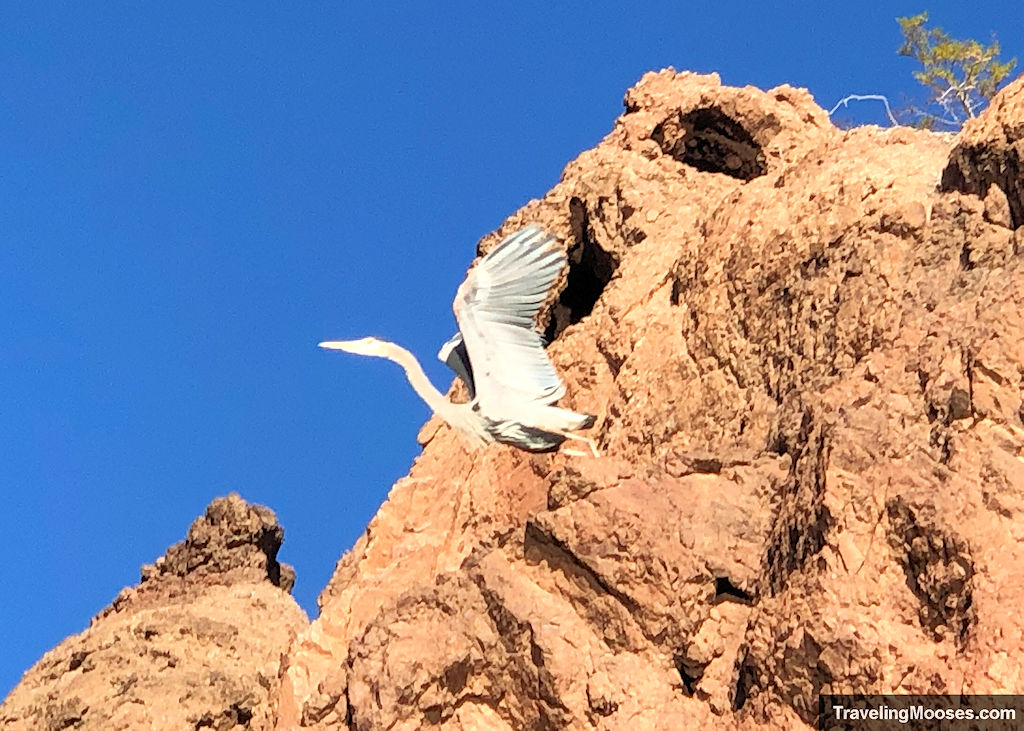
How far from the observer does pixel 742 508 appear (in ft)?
30.7

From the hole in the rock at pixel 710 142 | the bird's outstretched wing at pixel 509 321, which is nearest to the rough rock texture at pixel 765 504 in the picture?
the bird's outstretched wing at pixel 509 321

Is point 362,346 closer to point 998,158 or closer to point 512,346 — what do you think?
point 512,346

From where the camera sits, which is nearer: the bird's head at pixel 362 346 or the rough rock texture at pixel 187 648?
the bird's head at pixel 362 346

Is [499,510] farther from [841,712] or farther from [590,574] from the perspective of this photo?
[841,712]

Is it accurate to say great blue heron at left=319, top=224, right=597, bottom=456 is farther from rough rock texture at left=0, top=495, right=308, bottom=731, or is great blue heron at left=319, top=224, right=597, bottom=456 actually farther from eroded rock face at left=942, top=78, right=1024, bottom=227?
eroded rock face at left=942, top=78, right=1024, bottom=227

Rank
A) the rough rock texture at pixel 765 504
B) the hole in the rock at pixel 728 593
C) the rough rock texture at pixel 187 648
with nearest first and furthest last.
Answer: the rough rock texture at pixel 765 504, the hole in the rock at pixel 728 593, the rough rock texture at pixel 187 648

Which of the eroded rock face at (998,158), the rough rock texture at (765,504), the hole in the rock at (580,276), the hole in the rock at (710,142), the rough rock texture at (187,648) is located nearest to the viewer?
the rough rock texture at (765,504)

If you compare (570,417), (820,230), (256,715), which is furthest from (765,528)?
(256,715)

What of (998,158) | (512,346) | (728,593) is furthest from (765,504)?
(998,158)

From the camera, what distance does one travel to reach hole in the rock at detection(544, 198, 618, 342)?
50.3 ft

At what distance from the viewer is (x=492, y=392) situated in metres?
10.7

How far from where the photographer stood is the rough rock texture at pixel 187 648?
13.7 metres

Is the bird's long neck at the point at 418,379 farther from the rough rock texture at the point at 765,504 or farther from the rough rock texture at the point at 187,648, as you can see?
the rough rock texture at the point at 187,648

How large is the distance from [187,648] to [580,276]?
5972 millimetres
